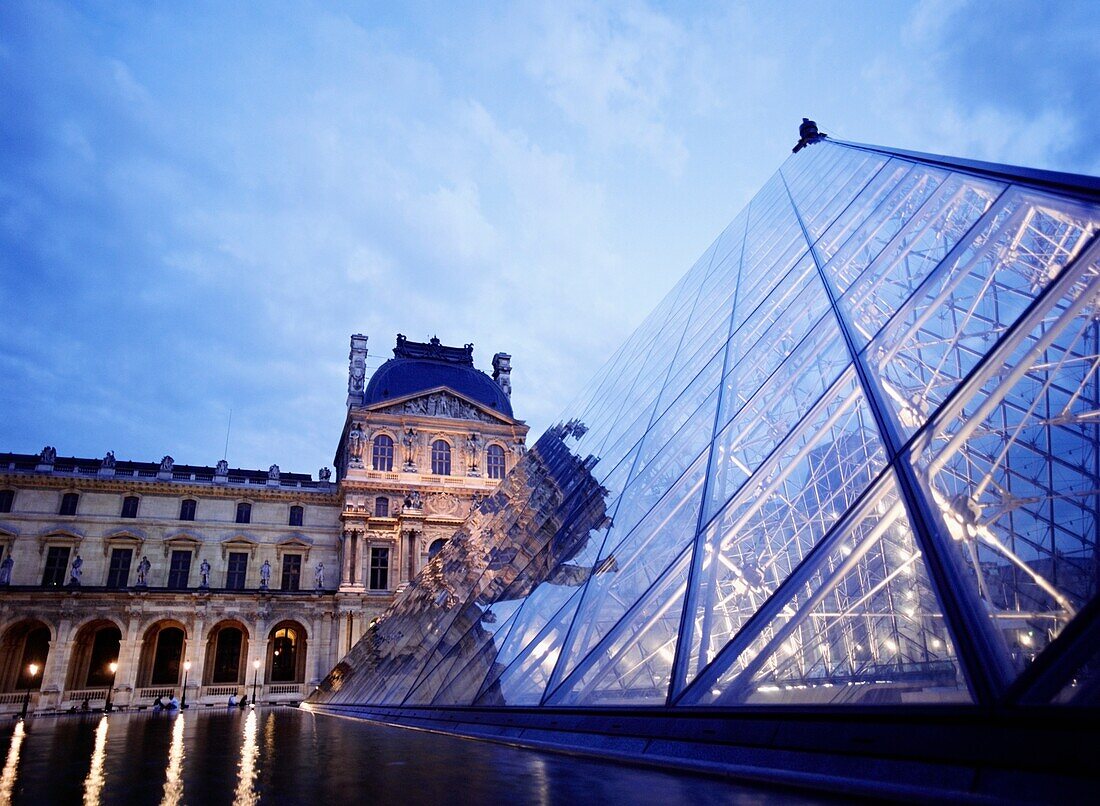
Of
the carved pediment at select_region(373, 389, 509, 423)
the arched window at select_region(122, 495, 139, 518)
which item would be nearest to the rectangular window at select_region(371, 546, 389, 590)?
the carved pediment at select_region(373, 389, 509, 423)

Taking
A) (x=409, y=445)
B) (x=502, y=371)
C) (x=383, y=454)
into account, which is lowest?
(x=383, y=454)

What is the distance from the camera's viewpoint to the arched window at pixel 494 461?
42.8 meters

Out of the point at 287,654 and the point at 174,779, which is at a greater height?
the point at 287,654

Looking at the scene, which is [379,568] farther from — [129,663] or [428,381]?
[428,381]

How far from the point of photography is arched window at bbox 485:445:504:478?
140 feet

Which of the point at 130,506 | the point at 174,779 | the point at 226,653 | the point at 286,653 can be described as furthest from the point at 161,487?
the point at 174,779

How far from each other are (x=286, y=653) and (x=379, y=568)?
307 inches

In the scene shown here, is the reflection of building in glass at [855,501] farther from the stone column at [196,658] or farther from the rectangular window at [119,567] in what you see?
the rectangular window at [119,567]

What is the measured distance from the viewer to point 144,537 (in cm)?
3778

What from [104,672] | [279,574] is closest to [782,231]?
[279,574]

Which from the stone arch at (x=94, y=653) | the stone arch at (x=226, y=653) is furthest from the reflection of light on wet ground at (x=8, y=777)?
the stone arch at (x=94, y=653)

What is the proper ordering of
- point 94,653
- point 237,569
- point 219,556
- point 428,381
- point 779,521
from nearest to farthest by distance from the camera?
point 779,521 → point 94,653 → point 219,556 → point 237,569 → point 428,381

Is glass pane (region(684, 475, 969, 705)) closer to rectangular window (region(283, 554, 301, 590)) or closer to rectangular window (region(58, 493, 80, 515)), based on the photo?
rectangular window (region(283, 554, 301, 590))

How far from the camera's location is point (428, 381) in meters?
46.3
